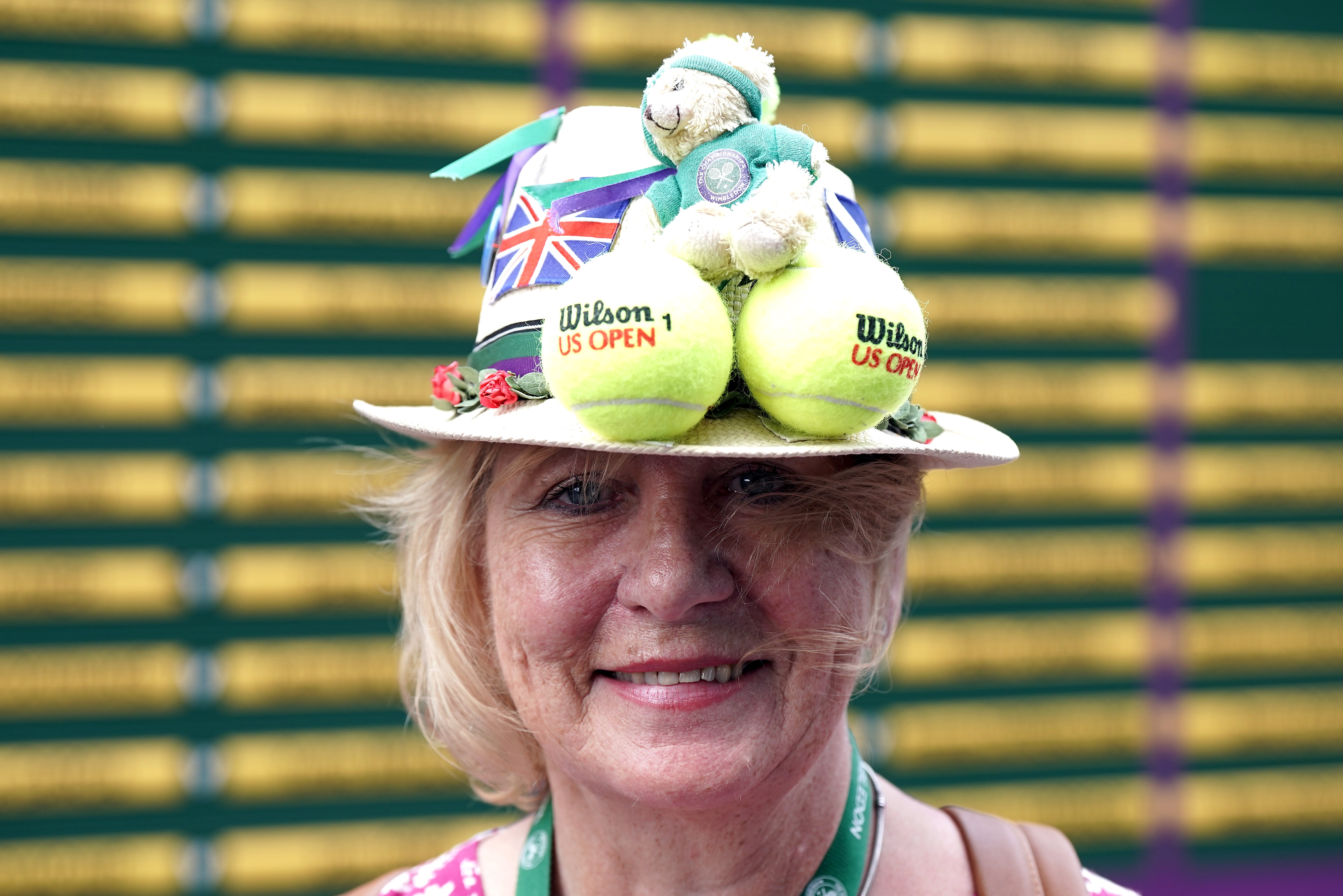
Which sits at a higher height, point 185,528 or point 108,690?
point 185,528

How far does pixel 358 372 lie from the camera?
2.48 m

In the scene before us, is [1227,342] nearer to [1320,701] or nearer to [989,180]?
[989,180]

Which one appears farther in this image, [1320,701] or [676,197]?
[1320,701]

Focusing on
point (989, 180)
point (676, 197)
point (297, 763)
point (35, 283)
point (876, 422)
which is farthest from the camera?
point (989, 180)

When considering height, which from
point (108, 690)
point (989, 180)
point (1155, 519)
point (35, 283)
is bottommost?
point (108, 690)

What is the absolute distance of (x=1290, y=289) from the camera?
2.86 m

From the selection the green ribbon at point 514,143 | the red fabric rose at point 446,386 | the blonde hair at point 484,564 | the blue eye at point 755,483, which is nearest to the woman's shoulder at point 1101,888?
the blonde hair at point 484,564

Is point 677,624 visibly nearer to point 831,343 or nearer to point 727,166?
point 831,343

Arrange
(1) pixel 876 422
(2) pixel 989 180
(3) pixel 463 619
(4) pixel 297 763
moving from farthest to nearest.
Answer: (2) pixel 989 180
(4) pixel 297 763
(3) pixel 463 619
(1) pixel 876 422

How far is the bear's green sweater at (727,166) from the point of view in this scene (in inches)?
38.1

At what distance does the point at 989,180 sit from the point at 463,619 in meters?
2.03

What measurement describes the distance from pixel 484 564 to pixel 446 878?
432 millimetres

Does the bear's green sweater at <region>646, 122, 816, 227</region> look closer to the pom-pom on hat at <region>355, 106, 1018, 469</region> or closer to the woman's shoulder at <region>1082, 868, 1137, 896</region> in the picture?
the pom-pom on hat at <region>355, 106, 1018, 469</region>

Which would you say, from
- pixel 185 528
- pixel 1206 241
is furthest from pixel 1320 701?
pixel 185 528
